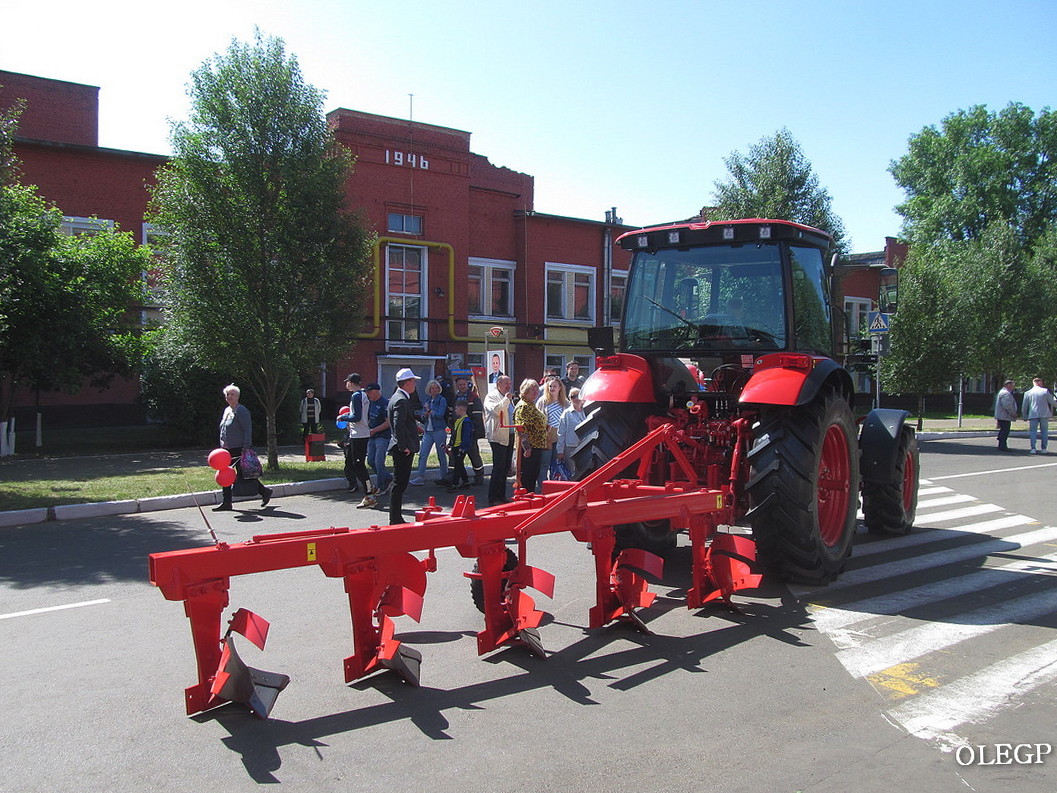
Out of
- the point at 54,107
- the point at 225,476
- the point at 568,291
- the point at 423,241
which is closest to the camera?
the point at 225,476

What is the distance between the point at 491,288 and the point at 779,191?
10.7m

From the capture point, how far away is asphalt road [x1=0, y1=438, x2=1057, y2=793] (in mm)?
3580

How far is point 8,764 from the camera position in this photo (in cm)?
359

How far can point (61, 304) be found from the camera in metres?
16.5

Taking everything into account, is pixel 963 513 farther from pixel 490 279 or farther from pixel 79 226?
pixel 79 226

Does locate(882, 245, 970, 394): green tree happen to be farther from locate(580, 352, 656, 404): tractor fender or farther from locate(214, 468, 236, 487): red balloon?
locate(214, 468, 236, 487): red balloon

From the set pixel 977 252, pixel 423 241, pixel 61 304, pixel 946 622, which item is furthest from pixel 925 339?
pixel 61 304

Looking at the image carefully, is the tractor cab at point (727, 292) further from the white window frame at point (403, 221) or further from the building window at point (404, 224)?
the building window at point (404, 224)

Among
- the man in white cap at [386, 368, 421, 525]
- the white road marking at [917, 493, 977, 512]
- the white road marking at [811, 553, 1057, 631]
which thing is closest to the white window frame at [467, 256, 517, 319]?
the white road marking at [917, 493, 977, 512]

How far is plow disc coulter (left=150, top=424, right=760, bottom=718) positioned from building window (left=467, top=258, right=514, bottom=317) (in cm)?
2310

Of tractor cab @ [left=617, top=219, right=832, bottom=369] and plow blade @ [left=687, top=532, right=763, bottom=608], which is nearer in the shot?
plow blade @ [left=687, top=532, right=763, bottom=608]

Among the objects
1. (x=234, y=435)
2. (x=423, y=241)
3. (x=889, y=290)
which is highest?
(x=423, y=241)

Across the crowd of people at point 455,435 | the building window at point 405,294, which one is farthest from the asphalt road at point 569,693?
the building window at point 405,294

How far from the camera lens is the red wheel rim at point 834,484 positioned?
7152 millimetres
